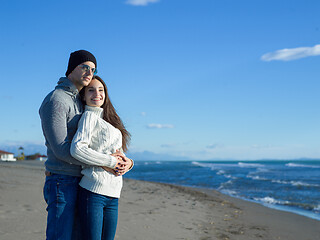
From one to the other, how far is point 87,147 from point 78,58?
30.3 inches

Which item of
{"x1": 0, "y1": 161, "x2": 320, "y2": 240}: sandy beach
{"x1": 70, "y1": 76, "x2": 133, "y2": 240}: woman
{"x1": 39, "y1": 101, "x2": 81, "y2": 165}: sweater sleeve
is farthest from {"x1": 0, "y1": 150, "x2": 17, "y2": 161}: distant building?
{"x1": 39, "y1": 101, "x2": 81, "y2": 165}: sweater sleeve

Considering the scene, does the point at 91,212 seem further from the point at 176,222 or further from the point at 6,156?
the point at 6,156

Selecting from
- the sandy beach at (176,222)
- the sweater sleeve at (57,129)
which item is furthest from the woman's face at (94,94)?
the sandy beach at (176,222)

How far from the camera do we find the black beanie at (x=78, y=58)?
8.94 ft

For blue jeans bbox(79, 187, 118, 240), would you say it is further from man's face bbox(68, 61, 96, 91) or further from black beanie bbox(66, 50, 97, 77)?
black beanie bbox(66, 50, 97, 77)

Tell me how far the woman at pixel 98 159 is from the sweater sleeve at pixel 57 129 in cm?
7

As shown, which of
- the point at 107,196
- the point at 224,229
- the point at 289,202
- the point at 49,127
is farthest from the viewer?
the point at 289,202

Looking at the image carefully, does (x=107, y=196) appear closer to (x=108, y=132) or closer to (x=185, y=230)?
(x=108, y=132)

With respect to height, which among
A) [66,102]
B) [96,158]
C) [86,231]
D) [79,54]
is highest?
[79,54]

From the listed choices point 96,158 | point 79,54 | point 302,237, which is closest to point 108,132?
point 96,158

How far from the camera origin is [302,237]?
7035 millimetres

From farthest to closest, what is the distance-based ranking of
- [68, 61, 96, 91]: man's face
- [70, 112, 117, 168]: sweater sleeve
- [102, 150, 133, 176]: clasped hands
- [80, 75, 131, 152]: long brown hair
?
[80, 75, 131, 152]: long brown hair
[68, 61, 96, 91]: man's face
[102, 150, 133, 176]: clasped hands
[70, 112, 117, 168]: sweater sleeve

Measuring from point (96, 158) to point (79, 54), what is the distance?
89 centimetres

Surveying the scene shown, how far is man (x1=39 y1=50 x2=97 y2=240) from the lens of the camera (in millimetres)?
2420
